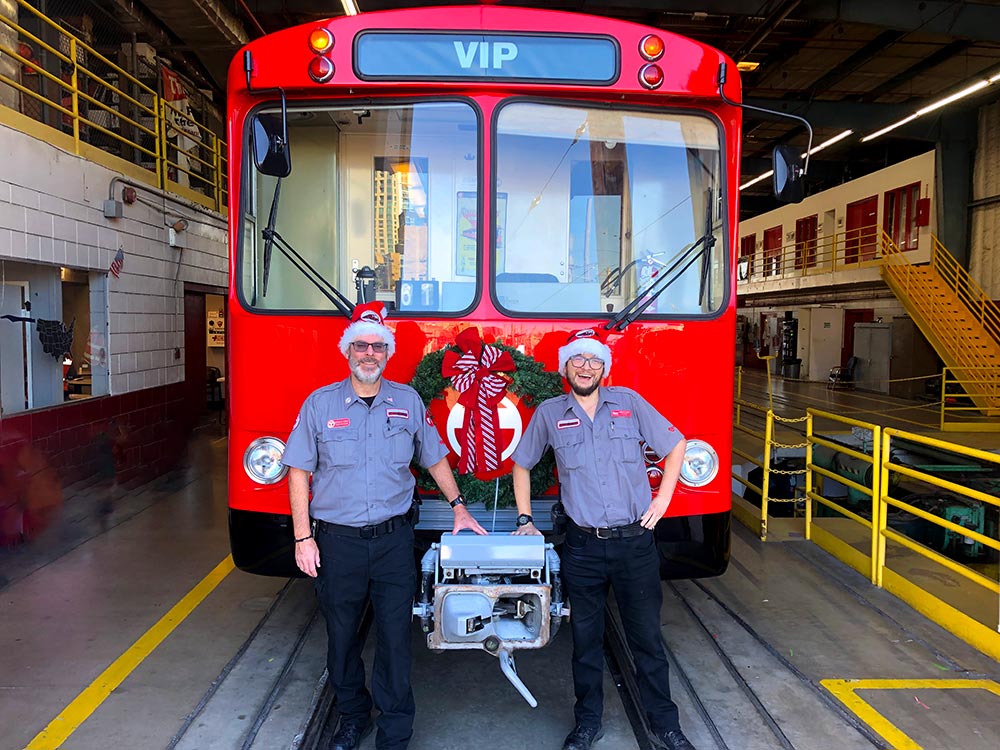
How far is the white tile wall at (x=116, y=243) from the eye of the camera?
6.82m

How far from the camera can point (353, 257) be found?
382cm

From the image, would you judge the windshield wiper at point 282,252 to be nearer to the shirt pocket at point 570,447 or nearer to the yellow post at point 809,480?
the shirt pocket at point 570,447

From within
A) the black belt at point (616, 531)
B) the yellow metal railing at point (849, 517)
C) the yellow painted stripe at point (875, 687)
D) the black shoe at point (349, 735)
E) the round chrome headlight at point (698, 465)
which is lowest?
the yellow painted stripe at point (875, 687)

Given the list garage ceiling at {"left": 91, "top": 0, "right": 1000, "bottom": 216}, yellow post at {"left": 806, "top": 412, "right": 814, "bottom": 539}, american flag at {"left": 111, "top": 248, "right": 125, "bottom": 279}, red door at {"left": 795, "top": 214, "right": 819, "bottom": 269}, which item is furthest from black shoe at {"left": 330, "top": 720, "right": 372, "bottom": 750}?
red door at {"left": 795, "top": 214, "right": 819, "bottom": 269}

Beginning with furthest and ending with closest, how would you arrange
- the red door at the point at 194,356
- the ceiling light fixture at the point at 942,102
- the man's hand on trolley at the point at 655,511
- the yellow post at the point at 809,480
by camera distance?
the ceiling light fixture at the point at 942,102 < the red door at the point at 194,356 < the yellow post at the point at 809,480 < the man's hand on trolley at the point at 655,511

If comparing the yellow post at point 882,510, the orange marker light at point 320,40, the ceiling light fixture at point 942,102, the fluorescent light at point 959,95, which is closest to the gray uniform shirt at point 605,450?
the orange marker light at point 320,40

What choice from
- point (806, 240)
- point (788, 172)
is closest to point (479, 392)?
point (788, 172)

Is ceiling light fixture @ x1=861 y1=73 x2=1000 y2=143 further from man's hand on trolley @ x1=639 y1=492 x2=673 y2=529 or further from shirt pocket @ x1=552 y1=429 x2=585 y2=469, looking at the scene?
shirt pocket @ x1=552 y1=429 x2=585 y2=469

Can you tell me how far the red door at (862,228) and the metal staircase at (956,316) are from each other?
3546 mm

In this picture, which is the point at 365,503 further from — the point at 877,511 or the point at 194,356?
the point at 194,356

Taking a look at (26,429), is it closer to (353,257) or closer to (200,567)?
(200,567)

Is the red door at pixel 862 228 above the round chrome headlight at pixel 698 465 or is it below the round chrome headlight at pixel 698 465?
above

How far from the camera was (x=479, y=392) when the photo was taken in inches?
139

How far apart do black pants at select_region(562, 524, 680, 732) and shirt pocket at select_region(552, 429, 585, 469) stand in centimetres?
30
